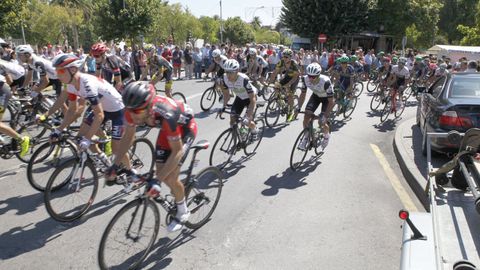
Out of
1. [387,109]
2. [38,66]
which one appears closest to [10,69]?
[38,66]

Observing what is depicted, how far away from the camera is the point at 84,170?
5.00 meters

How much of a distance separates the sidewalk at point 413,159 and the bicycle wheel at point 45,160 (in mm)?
4992

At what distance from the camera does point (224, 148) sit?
7.19 metres

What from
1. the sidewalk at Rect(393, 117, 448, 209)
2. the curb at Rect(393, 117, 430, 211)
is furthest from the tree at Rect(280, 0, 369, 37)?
the curb at Rect(393, 117, 430, 211)

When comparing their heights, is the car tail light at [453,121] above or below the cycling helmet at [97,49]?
below

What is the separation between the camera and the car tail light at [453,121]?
6.53 m

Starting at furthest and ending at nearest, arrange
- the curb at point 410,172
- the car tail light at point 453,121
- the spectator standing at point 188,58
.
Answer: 1. the spectator standing at point 188,58
2. the car tail light at point 453,121
3. the curb at point 410,172

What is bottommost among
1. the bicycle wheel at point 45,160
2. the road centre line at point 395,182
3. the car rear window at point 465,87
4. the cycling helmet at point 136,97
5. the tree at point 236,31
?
the road centre line at point 395,182

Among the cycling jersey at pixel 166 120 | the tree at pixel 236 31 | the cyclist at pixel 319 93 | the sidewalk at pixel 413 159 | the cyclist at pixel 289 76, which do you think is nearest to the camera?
the cycling jersey at pixel 166 120

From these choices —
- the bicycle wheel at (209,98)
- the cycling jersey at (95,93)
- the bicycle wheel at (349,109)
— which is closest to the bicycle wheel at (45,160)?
the cycling jersey at (95,93)

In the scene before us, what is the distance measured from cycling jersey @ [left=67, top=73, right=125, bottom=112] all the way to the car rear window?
5.84 meters

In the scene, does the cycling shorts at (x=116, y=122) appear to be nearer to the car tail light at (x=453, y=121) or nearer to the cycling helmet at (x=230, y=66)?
the cycling helmet at (x=230, y=66)

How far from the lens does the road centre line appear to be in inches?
221

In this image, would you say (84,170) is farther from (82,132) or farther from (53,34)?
(53,34)
